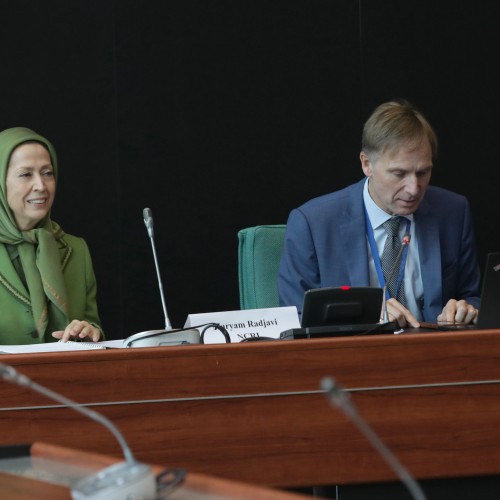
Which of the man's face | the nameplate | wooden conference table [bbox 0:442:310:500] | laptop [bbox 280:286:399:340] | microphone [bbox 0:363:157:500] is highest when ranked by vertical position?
the man's face

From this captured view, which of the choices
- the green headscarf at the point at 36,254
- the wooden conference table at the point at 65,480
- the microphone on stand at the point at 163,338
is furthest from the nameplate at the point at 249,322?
the wooden conference table at the point at 65,480

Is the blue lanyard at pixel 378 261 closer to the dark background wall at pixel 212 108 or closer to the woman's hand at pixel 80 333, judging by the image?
the woman's hand at pixel 80 333

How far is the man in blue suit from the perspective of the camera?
3074 millimetres

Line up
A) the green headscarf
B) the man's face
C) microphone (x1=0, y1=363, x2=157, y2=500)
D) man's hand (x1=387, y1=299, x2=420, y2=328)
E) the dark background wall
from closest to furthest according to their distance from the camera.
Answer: microphone (x1=0, y1=363, x2=157, y2=500) → man's hand (x1=387, y1=299, x2=420, y2=328) → the man's face → the green headscarf → the dark background wall

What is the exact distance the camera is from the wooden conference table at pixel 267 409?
2.13m

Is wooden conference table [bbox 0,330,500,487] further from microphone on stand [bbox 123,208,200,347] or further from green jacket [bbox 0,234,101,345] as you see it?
green jacket [bbox 0,234,101,345]

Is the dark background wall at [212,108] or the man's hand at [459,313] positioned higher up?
the dark background wall at [212,108]

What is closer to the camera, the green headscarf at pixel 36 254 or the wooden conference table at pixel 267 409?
the wooden conference table at pixel 267 409

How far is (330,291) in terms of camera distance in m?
2.32

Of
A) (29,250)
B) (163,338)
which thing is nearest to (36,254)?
(29,250)

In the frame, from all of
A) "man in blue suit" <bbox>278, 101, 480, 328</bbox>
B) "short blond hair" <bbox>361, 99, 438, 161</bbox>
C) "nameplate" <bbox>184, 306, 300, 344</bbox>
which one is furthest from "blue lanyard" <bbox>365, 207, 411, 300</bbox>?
"nameplate" <bbox>184, 306, 300, 344</bbox>

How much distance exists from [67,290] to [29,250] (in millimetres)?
173

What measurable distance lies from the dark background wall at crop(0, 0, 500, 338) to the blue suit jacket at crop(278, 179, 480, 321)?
2.82 feet

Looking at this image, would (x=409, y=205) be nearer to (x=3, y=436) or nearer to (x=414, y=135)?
(x=414, y=135)
